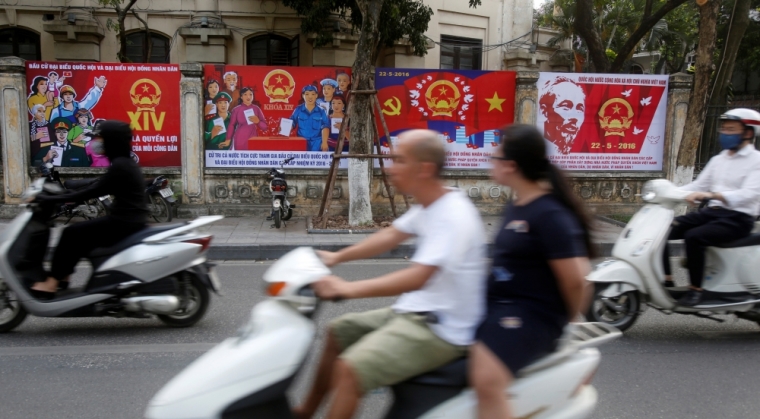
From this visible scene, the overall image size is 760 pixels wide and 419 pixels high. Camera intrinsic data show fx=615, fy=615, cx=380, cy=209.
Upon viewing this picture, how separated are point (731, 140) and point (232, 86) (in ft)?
27.7

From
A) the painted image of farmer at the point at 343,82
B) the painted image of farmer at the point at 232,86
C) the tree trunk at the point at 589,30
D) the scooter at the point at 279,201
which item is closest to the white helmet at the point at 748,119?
the scooter at the point at 279,201

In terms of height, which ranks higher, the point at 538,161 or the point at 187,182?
the point at 538,161

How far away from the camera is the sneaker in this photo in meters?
4.88

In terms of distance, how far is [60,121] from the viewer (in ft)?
35.7

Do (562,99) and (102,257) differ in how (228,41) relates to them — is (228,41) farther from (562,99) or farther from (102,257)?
(102,257)

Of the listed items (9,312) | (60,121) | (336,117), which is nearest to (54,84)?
(60,121)

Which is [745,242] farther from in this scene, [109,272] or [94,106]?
[94,106]

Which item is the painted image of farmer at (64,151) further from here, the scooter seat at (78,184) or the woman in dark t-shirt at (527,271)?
the woman in dark t-shirt at (527,271)

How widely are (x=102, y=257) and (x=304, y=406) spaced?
2896mm

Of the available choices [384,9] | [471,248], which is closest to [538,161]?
[471,248]

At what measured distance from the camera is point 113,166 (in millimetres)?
4797

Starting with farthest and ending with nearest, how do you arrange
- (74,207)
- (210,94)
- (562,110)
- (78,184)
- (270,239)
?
(562,110) < (210,94) < (74,207) < (270,239) < (78,184)

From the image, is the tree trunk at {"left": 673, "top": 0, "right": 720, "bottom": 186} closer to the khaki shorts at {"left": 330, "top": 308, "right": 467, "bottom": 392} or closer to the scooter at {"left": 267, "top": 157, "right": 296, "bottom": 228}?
the scooter at {"left": 267, "top": 157, "right": 296, "bottom": 228}

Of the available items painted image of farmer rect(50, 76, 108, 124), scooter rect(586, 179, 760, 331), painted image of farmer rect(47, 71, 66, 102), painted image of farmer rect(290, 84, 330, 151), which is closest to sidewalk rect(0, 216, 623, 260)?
painted image of farmer rect(290, 84, 330, 151)
